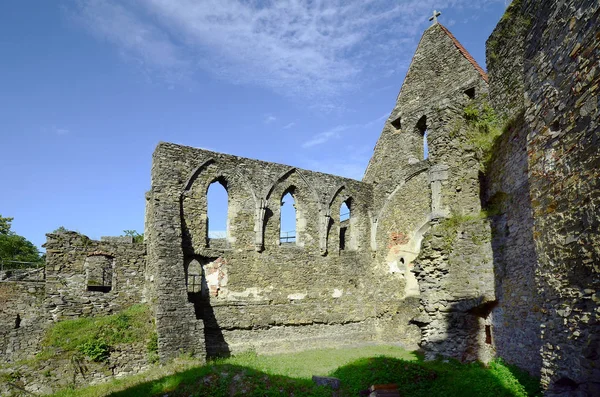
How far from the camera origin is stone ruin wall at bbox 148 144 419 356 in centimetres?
1427

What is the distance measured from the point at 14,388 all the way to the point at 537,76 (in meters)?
12.3

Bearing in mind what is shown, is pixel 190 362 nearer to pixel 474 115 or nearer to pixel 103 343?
pixel 103 343

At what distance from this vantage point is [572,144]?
529 centimetres

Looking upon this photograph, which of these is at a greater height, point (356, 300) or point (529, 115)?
point (529, 115)

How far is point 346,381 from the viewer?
9.82 metres

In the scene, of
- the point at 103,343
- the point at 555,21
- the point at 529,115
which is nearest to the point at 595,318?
the point at 529,115

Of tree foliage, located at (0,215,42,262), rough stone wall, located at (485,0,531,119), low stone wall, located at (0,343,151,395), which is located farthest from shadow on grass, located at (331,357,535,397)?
tree foliage, located at (0,215,42,262)

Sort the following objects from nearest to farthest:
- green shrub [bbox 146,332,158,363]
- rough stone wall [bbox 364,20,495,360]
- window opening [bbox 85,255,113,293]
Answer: rough stone wall [bbox 364,20,495,360], green shrub [bbox 146,332,158,363], window opening [bbox 85,255,113,293]

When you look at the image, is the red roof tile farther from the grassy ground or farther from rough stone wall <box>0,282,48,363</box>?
rough stone wall <box>0,282,48,363</box>

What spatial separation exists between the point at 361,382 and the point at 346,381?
0.41 meters

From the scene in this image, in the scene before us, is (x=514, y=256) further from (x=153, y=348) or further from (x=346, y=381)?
(x=153, y=348)

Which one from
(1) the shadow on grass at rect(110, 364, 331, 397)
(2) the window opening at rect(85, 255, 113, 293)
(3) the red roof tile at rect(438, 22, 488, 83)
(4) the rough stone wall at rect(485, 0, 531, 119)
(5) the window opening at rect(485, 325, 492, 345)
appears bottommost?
(1) the shadow on grass at rect(110, 364, 331, 397)

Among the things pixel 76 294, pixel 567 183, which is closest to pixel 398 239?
Answer: pixel 76 294

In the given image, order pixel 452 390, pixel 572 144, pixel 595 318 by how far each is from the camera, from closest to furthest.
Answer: pixel 595 318 < pixel 572 144 < pixel 452 390
